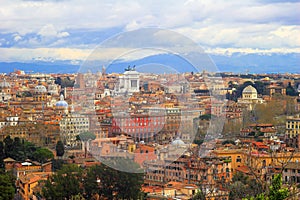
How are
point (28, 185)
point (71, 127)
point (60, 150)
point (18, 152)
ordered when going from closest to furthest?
point (28, 185)
point (18, 152)
point (60, 150)
point (71, 127)

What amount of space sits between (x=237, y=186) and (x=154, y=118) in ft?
4.92

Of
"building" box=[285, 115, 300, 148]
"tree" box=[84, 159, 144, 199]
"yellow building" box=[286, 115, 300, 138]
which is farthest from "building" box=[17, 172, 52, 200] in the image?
"yellow building" box=[286, 115, 300, 138]

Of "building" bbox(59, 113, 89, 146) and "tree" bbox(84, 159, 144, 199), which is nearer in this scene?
"tree" bbox(84, 159, 144, 199)

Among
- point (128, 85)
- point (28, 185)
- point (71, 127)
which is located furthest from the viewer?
point (71, 127)

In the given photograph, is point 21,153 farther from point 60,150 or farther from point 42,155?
point 60,150

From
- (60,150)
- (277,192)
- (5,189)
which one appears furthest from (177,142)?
(60,150)

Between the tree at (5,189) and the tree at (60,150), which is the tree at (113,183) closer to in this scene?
the tree at (5,189)

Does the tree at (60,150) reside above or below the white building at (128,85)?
below

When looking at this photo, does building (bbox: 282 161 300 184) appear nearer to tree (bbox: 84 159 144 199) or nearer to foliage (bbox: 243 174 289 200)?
tree (bbox: 84 159 144 199)

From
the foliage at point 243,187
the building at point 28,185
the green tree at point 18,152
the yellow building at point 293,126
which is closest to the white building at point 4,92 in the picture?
the yellow building at point 293,126

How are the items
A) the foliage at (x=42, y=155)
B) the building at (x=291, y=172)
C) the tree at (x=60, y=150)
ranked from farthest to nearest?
the tree at (x=60, y=150) → the foliage at (x=42, y=155) → the building at (x=291, y=172)

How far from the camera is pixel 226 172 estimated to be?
388 inches

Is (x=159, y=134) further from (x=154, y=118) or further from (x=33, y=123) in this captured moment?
(x=33, y=123)

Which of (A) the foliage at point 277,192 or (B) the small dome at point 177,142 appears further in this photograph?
(B) the small dome at point 177,142
